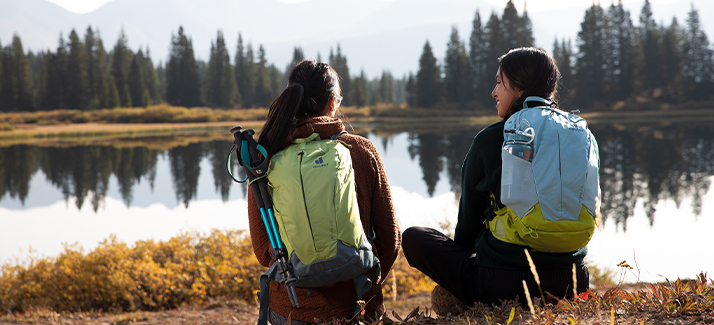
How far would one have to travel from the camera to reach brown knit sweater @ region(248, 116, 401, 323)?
2.30 m

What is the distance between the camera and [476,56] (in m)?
51.4

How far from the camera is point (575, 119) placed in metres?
2.11

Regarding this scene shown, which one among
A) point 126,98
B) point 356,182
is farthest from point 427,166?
point 126,98

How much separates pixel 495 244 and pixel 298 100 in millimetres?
1125

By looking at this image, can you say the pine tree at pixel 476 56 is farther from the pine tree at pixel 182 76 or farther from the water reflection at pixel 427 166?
the pine tree at pixel 182 76

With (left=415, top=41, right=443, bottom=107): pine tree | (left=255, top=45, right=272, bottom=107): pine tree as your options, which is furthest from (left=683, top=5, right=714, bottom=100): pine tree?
(left=255, top=45, right=272, bottom=107): pine tree

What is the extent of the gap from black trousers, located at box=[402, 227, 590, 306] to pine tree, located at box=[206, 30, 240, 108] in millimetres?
54825

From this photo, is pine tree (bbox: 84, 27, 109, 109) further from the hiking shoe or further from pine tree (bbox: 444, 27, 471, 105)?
the hiking shoe

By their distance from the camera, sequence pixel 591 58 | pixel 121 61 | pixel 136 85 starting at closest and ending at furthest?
1. pixel 591 58
2. pixel 136 85
3. pixel 121 61

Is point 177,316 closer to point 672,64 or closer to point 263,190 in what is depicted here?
point 263,190

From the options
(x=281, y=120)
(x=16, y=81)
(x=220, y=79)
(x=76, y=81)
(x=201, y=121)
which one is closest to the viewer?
(x=281, y=120)

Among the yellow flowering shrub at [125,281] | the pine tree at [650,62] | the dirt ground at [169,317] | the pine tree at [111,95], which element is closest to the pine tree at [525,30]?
the pine tree at [650,62]

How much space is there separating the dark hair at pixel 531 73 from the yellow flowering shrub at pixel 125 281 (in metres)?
4.96

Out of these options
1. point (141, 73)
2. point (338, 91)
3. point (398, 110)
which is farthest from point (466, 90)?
point (338, 91)
